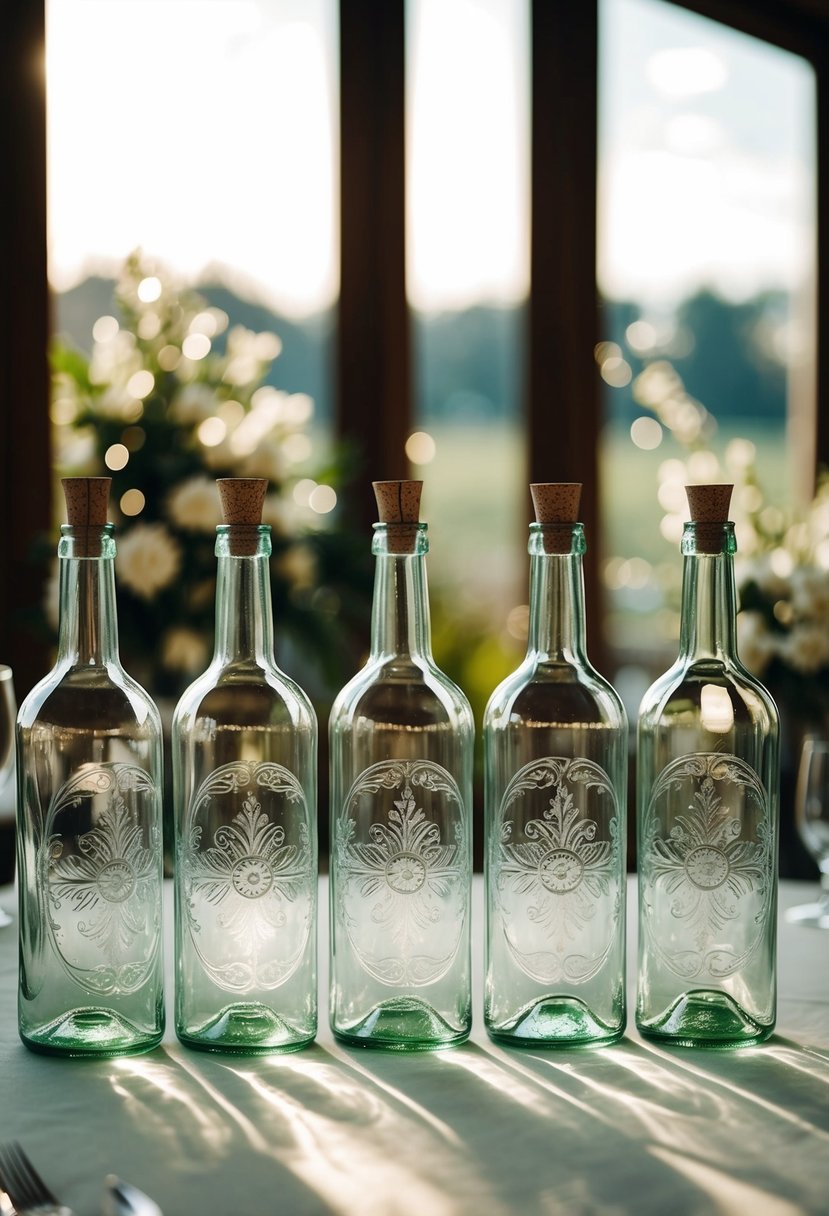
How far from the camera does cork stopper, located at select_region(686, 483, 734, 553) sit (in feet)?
2.98

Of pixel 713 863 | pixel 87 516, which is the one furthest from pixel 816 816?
pixel 87 516

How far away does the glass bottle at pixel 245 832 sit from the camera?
35.8 inches

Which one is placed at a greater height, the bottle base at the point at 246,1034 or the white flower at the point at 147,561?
the white flower at the point at 147,561

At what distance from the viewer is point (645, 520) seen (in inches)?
133


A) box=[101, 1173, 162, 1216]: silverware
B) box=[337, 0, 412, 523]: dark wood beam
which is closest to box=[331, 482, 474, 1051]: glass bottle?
box=[101, 1173, 162, 1216]: silverware

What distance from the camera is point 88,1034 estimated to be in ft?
3.01

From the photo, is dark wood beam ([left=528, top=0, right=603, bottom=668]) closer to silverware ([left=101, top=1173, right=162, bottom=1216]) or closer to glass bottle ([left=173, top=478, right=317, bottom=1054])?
glass bottle ([left=173, top=478, right=317, bottom=1054])

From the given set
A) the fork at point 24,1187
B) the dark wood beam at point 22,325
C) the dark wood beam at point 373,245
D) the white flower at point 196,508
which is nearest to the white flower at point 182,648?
the white flower at point 196,508

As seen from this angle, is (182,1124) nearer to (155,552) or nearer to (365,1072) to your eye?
(365,1072)

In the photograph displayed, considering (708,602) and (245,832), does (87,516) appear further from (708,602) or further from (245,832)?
(708,602)

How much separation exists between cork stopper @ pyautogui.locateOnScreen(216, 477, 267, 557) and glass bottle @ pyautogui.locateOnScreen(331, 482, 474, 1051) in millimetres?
82

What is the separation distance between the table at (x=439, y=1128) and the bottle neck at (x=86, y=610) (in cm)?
27

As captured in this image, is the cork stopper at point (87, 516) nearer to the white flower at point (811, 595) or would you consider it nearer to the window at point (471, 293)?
the white flower at point (811, 595)

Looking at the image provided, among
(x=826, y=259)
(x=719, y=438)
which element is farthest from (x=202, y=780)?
(x=826, y=259)
